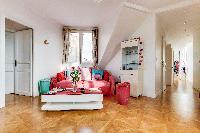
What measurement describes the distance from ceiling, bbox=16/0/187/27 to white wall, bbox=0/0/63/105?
0.78 feet

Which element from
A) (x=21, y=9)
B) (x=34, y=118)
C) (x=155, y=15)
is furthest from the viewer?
(x=155, y=15)

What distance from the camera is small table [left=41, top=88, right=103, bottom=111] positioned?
376 centimetres

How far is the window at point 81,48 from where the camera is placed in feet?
25.0

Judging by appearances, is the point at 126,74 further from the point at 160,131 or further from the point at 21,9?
the point at 21,9

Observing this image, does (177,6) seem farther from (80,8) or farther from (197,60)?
(197,60)

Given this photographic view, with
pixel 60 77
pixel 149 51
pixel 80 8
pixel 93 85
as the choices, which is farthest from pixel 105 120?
pixel 60 77

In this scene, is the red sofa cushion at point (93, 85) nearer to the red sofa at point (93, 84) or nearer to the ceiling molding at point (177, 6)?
the red sofa at point (93, 84)

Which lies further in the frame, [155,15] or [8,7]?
[155,15]

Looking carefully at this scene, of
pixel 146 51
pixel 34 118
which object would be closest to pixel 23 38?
pixel 34 118

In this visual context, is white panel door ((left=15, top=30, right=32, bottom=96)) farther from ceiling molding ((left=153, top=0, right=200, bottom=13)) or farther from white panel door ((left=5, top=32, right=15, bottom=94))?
ceiling molding ((left=153, top=0, right=200, bottom=13))

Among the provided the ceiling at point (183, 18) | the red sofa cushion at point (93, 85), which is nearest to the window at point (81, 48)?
the red sofa cushion at point (93, 85)

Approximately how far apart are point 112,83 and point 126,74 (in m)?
0.59

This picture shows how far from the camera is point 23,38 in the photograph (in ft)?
19.2

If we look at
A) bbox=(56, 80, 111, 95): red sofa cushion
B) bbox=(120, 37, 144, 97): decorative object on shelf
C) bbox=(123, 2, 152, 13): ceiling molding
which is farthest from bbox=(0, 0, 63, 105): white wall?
bbox=(123, 2, 152, 13): ceiling molding
